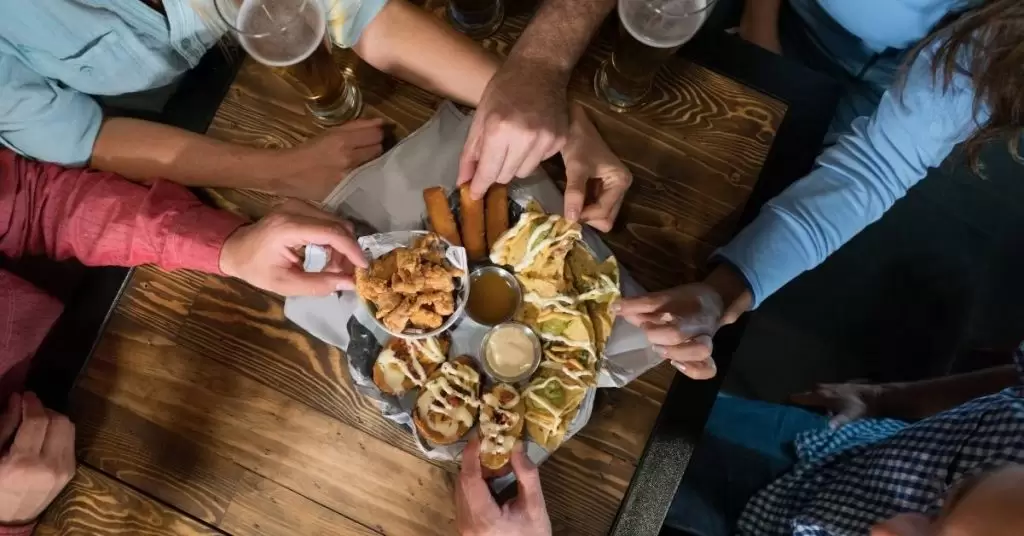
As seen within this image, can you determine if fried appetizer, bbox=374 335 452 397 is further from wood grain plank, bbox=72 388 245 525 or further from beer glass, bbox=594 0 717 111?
beer glass, bbox=594 0 717 111

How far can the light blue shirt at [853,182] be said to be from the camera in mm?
1124

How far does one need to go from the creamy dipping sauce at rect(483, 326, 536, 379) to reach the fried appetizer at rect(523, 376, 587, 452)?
1.5 inches

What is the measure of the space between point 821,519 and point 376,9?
1.14 meters

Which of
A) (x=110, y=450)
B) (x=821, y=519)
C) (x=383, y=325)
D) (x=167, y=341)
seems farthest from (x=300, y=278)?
(x=821, y=519)

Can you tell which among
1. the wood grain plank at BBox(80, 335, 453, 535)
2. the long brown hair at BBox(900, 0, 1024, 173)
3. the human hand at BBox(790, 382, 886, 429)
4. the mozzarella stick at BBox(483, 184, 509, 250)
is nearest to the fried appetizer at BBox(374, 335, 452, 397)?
the wood grain plank at BBox(80, 335, 453, 535)

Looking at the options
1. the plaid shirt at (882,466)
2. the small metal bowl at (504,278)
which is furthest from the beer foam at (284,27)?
the plaid shirt at (882,466)

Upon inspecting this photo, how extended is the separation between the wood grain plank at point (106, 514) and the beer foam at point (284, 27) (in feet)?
2.47

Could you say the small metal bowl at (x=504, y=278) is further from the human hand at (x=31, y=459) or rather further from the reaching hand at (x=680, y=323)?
the human hand at (x=31, y=459)

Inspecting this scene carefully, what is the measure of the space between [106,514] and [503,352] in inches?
28.2

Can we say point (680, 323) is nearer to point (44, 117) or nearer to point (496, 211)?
point (496, 211)

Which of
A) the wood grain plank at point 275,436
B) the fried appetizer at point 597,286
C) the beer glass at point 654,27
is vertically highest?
the beer glass at point 654,27

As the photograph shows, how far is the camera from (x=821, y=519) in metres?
1.05

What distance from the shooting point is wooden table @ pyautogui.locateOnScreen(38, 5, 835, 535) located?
1.09 m

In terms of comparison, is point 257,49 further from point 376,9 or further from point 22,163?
point 22,163
